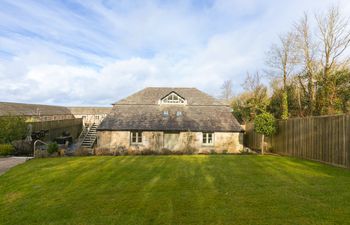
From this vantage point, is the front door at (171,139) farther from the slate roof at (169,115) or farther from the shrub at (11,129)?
the shrub at (11,129)

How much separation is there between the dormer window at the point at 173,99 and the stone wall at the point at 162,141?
15.1ft

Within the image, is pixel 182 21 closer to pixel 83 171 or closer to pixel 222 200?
pixel 83 171

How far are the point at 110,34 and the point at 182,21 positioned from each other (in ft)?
21.3

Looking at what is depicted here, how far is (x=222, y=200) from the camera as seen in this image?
18.4 feet

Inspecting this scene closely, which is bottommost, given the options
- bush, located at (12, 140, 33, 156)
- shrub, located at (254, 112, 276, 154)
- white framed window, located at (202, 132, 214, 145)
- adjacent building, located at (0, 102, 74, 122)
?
bush, located at (12, 140, 33, 156)

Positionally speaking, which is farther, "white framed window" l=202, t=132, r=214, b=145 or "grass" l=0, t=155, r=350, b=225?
"white framed window" l=202, t=132, r=214, b=145

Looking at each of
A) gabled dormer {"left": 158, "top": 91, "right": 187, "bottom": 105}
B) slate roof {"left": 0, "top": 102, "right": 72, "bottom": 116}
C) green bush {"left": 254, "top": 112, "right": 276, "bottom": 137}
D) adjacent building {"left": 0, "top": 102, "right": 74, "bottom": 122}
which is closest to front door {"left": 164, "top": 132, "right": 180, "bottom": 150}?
gabled dormer {"left": 158, "top": 91, "right": 187, "bottom": 105}

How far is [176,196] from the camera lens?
597 centimetres

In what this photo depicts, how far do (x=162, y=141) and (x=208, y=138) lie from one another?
4.23 metres

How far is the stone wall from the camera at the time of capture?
19016 millimetres

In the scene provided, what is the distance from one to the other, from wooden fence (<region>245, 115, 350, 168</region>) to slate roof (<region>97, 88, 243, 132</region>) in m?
4.86

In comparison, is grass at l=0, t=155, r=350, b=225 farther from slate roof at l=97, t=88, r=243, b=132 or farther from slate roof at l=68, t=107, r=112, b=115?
slate roof at l=68, t=107, r=112, b=115

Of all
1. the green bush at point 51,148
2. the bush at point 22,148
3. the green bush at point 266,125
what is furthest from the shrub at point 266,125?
the bush at point 22,148

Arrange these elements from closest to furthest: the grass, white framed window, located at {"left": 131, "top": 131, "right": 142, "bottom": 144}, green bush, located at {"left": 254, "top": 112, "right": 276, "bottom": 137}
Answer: the grass, green bush, located at {"left": 254, "top": 112, "right": 276, "bottom": 137}, white framed window, located at {"left": 131, "top": 131, "right": 142, "bottom": 144}
